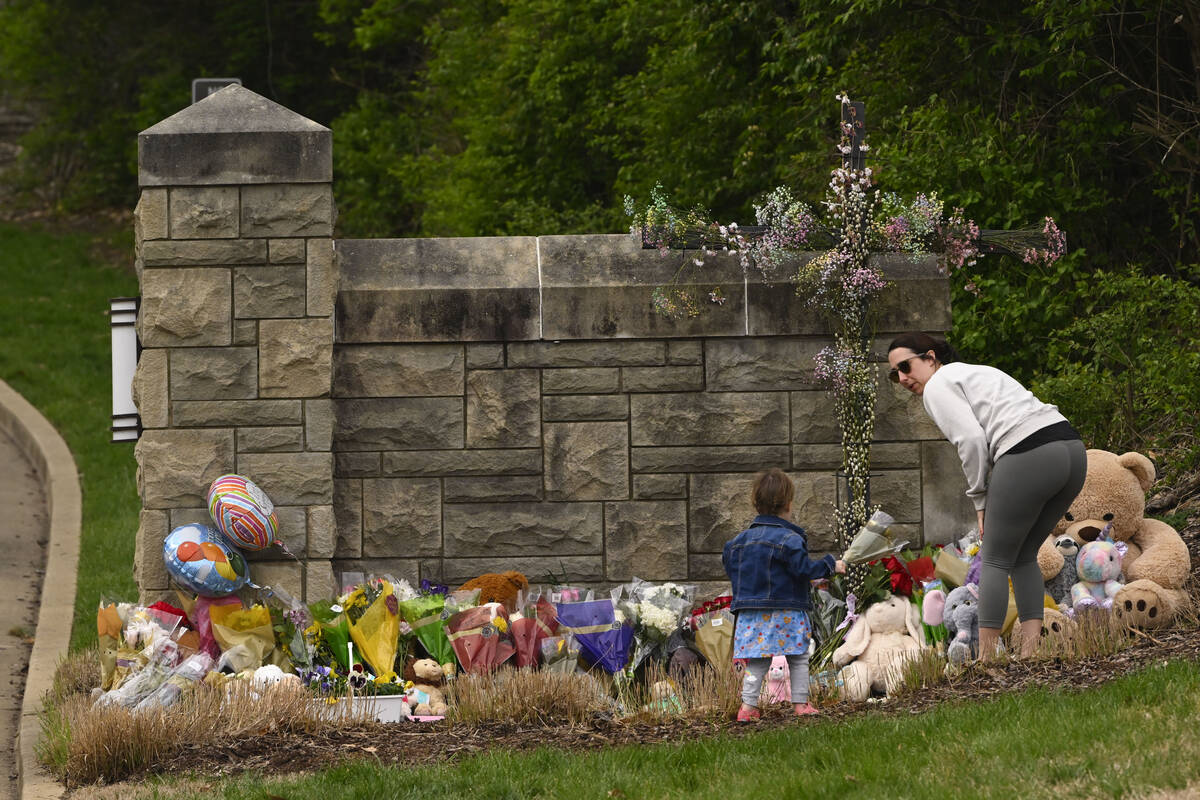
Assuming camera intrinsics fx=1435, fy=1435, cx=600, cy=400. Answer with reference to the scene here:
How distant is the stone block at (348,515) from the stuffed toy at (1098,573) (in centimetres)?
321

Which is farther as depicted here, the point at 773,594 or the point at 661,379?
the point at 661,379

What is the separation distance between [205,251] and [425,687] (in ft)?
7.22

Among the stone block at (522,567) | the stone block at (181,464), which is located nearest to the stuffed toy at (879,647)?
the stone block at (522,567)

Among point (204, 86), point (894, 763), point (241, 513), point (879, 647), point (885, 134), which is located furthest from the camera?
point (885, 134)

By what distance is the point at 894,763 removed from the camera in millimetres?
4309

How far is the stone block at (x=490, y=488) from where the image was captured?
6.76 meters

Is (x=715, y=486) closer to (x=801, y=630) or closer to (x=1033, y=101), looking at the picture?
(x=801, y=630)

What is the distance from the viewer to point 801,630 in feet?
18.1

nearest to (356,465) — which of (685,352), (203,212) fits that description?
(203,212)

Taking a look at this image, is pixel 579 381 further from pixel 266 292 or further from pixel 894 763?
pixel 894 763

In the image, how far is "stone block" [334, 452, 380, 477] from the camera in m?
6.72

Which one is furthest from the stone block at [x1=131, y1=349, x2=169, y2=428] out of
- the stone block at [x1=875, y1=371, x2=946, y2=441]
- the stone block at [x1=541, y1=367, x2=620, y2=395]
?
the stone block at [x1=875, y1=371, x2=946, y2=441]

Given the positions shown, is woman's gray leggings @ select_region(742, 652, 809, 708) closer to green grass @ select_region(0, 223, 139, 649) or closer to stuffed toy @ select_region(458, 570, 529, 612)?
stuffed toy @ select_region(458, 570, 529, 612)

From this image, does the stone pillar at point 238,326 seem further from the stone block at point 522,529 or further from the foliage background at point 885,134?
the foliage background at point 885,134
